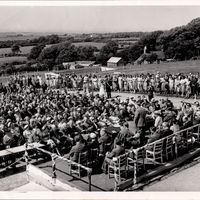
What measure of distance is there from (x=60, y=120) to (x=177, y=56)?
51727 millimetres

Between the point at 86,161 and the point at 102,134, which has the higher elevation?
the point at 102,134

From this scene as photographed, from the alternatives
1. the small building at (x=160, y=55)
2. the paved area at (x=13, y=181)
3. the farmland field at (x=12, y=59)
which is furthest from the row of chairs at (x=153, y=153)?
the small building at (x=160, y=55)

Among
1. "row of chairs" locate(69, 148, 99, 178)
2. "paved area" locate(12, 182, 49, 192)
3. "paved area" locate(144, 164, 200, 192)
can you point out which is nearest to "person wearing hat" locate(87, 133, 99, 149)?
"row of chairs" locate(69, 148, 99, 178)

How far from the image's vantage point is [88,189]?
9.91 m

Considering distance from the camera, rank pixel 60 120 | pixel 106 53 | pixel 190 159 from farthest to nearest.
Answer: pixel 106 53 → pixel 60 120 → pixel 190 159

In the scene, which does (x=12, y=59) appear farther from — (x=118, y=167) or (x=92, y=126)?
(x=118, y=167)

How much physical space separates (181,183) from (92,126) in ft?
14.3

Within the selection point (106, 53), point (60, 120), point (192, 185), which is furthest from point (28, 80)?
point (106, 53)

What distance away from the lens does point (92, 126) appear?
1383cm

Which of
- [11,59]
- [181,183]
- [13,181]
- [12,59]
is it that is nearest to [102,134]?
[181,183]

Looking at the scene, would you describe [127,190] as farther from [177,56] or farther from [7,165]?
[177,56]

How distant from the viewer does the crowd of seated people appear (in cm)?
1155

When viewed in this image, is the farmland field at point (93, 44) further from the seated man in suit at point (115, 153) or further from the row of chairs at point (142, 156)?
the seated man in suit at point (115, 153)
